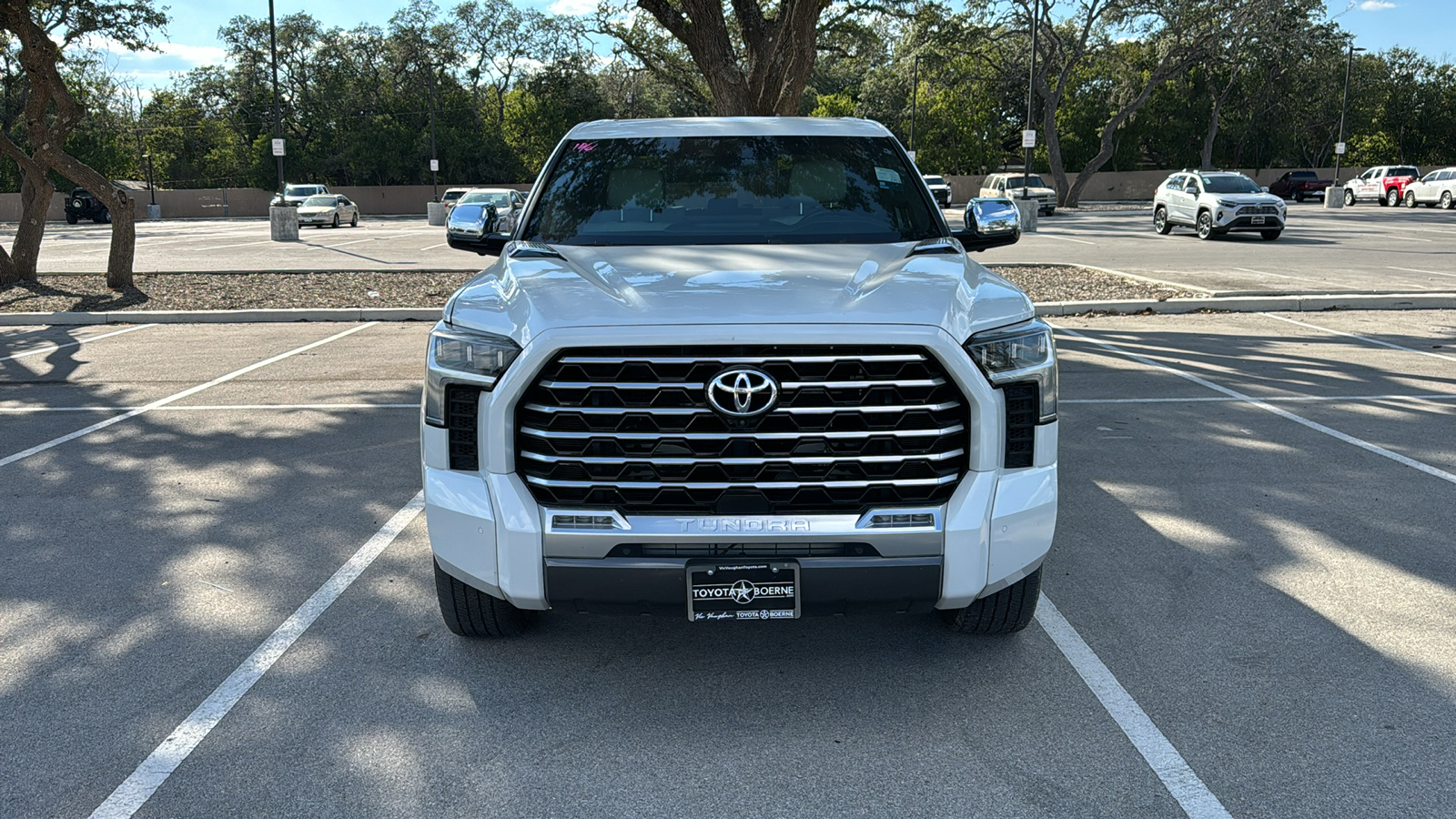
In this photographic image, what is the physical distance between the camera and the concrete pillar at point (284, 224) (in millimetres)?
29000

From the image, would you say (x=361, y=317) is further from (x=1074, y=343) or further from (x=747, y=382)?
(x=747, y=382)

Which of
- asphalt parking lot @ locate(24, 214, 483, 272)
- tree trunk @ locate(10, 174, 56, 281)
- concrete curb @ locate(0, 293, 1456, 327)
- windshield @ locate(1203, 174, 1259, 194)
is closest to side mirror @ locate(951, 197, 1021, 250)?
concrete curb @ locate(0, 293, 1456, 327)

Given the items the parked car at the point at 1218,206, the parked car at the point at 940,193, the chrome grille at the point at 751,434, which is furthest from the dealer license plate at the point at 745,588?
the parked car at the point at 1218,206

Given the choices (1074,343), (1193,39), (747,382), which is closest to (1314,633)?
(747,382)

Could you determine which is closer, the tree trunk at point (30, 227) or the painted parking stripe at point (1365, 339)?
the painted parking stripe at point (1365, 339)

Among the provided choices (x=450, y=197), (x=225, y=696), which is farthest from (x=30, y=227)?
(x=450, y=197)

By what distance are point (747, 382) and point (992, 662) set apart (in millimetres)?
1473

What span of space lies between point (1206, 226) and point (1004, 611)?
2599 cm

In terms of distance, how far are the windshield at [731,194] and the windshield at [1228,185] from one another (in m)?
24.7

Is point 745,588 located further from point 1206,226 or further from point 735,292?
point 1206,226

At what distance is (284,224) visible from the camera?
29.2 meters

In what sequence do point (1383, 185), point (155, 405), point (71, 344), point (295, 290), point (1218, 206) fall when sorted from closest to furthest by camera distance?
point (155, 405) → point (71, 344) → point (295, 290) → point (1218, 206) → point (1383, 185)

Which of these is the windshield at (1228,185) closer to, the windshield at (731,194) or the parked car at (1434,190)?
the windshield at (731,194)

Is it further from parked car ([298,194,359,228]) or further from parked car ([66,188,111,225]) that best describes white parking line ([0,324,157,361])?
parked car ([66,188,111,225])
